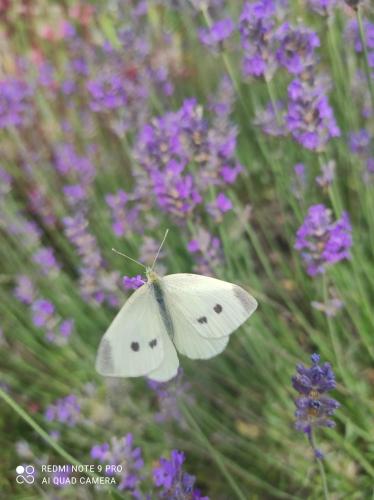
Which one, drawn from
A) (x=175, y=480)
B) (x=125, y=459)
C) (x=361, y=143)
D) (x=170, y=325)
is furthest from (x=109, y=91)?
(x=175, y=480)

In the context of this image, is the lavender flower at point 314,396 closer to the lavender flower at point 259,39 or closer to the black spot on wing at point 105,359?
the black spot on wing at point 105,359

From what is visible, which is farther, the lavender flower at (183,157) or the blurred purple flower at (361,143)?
the blurred purple flower at (361,143)

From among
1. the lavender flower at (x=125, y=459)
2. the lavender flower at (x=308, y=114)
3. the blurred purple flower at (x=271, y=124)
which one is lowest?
the lavender flower at (x=125, y=459)

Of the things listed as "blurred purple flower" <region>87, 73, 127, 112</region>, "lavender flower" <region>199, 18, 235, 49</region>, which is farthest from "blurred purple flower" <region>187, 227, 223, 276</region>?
"blurred purple flower" <region>87, 73, 127, 112</region>

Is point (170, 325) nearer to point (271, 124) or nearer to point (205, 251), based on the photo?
point (205, 251)

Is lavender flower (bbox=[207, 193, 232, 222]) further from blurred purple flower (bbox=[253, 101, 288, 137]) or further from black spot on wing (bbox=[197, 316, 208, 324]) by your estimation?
black spot on wing (bbox=[197, 316, 208, 324])

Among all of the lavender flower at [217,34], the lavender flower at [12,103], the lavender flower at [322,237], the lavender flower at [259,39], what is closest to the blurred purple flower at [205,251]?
the lavender flower at [322,237]

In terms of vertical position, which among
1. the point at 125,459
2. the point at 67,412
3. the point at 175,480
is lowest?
the point at 67,412
